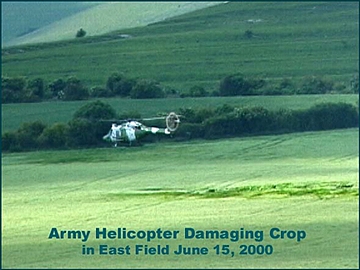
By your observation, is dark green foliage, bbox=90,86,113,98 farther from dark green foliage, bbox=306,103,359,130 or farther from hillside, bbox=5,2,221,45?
hillside, bbox=5,2,221,45

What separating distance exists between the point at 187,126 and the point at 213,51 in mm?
20576

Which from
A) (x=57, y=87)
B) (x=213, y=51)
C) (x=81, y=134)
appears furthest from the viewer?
(x=213, y=51)

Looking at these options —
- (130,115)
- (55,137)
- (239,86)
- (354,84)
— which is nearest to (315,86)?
(354,84)

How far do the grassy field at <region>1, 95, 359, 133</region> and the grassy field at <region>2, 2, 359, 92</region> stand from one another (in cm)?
331

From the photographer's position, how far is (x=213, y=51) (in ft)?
202

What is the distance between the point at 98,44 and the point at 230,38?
20.1 feet

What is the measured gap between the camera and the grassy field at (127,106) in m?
42.3

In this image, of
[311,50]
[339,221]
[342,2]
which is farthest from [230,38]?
[339,221]

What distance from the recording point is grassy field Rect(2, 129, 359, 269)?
2497 centimetres

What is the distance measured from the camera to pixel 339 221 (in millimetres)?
28391

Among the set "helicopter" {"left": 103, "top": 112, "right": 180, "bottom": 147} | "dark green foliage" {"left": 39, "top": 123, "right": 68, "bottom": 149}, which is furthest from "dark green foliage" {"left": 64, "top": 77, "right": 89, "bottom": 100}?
"helicopter" {"left": 103, "top": 112, "right": 180, "bottom": 147}

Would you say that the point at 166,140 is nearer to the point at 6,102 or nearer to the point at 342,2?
the point at 6,102

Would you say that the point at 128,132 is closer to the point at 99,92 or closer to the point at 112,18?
the point at 99,92

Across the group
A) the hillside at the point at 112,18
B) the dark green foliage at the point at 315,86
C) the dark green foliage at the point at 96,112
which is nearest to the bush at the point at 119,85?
the dark green foliage at the point at 96,112
